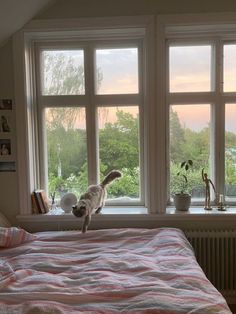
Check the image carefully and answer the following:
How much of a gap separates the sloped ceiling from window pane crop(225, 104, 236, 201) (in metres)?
1.68

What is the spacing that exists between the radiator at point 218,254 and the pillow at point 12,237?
121cm

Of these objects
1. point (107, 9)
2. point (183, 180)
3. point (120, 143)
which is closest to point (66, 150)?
point (120, 143)

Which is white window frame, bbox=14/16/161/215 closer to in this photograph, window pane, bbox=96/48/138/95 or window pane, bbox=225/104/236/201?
window pane, bbox=96/48/138/95

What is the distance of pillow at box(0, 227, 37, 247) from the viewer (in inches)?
81.5

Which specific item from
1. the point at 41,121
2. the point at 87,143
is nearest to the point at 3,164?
the point at 41,121

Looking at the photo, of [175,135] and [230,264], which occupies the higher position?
[175,135]

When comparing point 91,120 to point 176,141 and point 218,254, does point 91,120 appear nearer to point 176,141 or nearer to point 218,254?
point 176,141

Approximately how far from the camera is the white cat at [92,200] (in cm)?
219

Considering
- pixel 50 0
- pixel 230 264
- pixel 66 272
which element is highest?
pixel 50 0

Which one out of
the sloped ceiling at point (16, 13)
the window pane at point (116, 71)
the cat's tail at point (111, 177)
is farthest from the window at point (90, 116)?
the sloped ceiling at point (16, 13)

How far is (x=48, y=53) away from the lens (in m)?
2.74

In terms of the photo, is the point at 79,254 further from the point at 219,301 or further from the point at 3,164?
the point at 3,164

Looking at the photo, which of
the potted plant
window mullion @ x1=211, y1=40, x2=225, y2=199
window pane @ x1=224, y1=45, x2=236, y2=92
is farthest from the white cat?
window pane @ x1=224, y1=45, x2=236, y2=92

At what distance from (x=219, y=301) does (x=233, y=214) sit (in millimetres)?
1188
